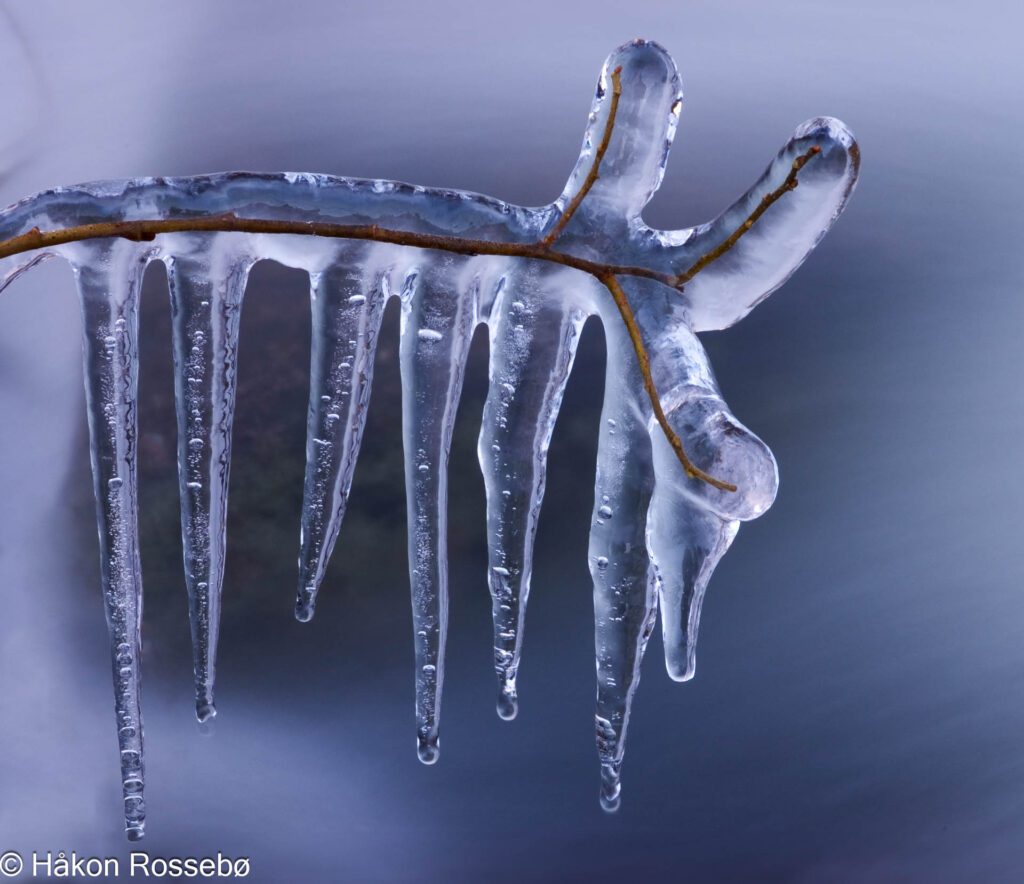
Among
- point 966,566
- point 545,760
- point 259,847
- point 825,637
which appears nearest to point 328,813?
point 259,847

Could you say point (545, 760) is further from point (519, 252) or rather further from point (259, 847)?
point (519, 252)

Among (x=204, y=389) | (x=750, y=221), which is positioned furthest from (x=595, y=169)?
(x=204, y=389)

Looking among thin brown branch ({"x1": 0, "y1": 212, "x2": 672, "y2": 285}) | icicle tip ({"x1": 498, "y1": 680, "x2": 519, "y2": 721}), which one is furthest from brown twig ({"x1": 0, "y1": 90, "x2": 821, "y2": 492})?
icicle tip ({"x1": 498, "y1": 680, "x2": 519, "y2": 721})

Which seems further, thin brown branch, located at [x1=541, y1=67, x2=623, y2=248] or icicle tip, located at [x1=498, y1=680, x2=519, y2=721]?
icicle tip, located at [x1=498, y1=680, x2=519, y2=721]

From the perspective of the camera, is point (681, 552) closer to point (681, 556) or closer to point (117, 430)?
point (681, 556)

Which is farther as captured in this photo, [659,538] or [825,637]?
[825,637]

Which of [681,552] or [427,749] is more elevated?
[681,552]

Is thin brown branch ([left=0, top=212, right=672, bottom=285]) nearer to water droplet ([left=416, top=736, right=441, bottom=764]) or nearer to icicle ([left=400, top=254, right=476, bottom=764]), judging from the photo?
icicle ([left=400, top=254, right=476, bottom=764])
